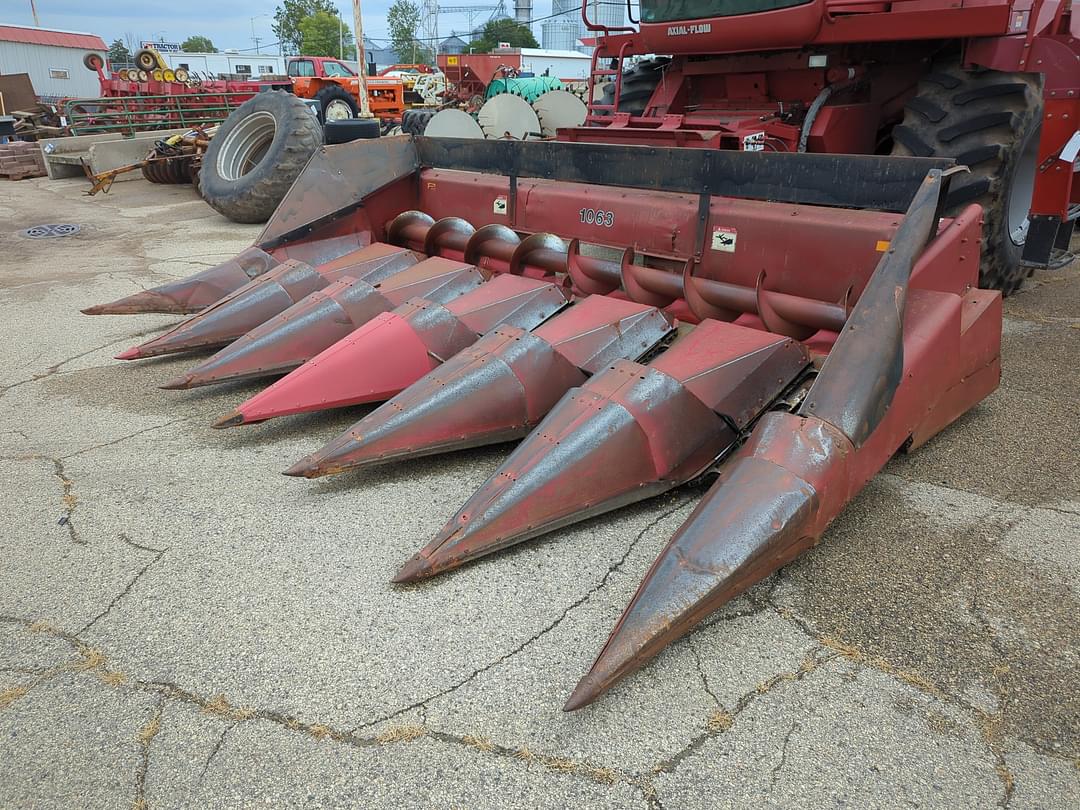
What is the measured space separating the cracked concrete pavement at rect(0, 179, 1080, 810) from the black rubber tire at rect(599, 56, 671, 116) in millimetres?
4404

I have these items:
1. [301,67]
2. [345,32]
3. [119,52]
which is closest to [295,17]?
[345,32]

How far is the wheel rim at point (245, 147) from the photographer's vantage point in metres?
7.57

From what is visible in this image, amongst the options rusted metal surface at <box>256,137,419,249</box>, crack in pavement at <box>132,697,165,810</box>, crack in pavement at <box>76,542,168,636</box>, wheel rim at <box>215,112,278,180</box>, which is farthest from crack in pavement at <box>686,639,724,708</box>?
wheel rim at <box>215,112,278,180</box>

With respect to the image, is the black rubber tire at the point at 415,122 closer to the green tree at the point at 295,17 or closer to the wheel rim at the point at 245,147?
the wheel rim at the point at 245,147

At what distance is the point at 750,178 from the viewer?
11.0ft

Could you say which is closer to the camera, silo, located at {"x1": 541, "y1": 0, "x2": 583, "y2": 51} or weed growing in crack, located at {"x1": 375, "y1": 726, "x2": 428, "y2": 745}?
weed growing in crack, located at {"x1": 375, "y1": 726, "x2": 428, "y2": 745}

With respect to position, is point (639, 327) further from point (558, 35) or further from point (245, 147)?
point (558, 35)

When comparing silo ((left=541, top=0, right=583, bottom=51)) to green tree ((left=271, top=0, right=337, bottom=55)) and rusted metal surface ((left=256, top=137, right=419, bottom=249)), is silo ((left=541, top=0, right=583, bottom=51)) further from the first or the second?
rusted metal surface ((left=256, top=137, right=419, bottom=249))

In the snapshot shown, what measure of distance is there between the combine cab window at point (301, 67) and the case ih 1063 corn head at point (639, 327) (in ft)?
63.6

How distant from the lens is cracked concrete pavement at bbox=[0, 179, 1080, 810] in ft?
5.46

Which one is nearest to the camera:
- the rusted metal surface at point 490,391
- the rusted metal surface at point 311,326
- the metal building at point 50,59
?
the rusted metal surface at point 490,391

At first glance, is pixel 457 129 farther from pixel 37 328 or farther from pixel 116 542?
pixel 116 542

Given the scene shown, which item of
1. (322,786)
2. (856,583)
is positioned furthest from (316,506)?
(856,583)

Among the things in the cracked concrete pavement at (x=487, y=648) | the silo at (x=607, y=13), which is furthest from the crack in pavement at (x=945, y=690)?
the silo at (x=607, y=13)
